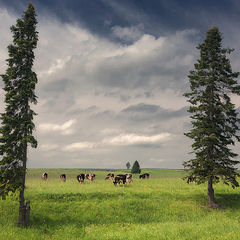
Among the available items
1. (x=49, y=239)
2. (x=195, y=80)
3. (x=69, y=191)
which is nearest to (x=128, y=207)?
(x=69, y=191)

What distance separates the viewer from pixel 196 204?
28906 millimetres

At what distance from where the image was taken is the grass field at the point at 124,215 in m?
18.8

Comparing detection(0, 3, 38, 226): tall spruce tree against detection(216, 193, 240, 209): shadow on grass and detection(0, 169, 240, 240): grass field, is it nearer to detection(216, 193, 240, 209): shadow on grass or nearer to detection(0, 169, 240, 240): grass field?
detection(0, 169, 240, 240): grass field

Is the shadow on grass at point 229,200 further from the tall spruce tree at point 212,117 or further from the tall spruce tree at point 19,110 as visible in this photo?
the tall spruce tree at point 19,110

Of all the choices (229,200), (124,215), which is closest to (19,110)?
(124,215)

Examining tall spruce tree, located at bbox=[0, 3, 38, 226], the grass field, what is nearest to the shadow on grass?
the grass field

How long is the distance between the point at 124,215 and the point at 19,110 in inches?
584

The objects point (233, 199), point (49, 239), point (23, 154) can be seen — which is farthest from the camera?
point (233, 199)

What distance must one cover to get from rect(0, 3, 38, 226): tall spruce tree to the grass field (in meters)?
2.79

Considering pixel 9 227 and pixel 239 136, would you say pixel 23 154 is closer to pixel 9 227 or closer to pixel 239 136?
pixel 9 227

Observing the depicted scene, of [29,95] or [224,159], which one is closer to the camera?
[29,95]

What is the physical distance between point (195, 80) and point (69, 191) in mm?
20551

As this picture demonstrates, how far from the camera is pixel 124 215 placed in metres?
25.4

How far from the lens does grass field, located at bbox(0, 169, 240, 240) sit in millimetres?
18781
